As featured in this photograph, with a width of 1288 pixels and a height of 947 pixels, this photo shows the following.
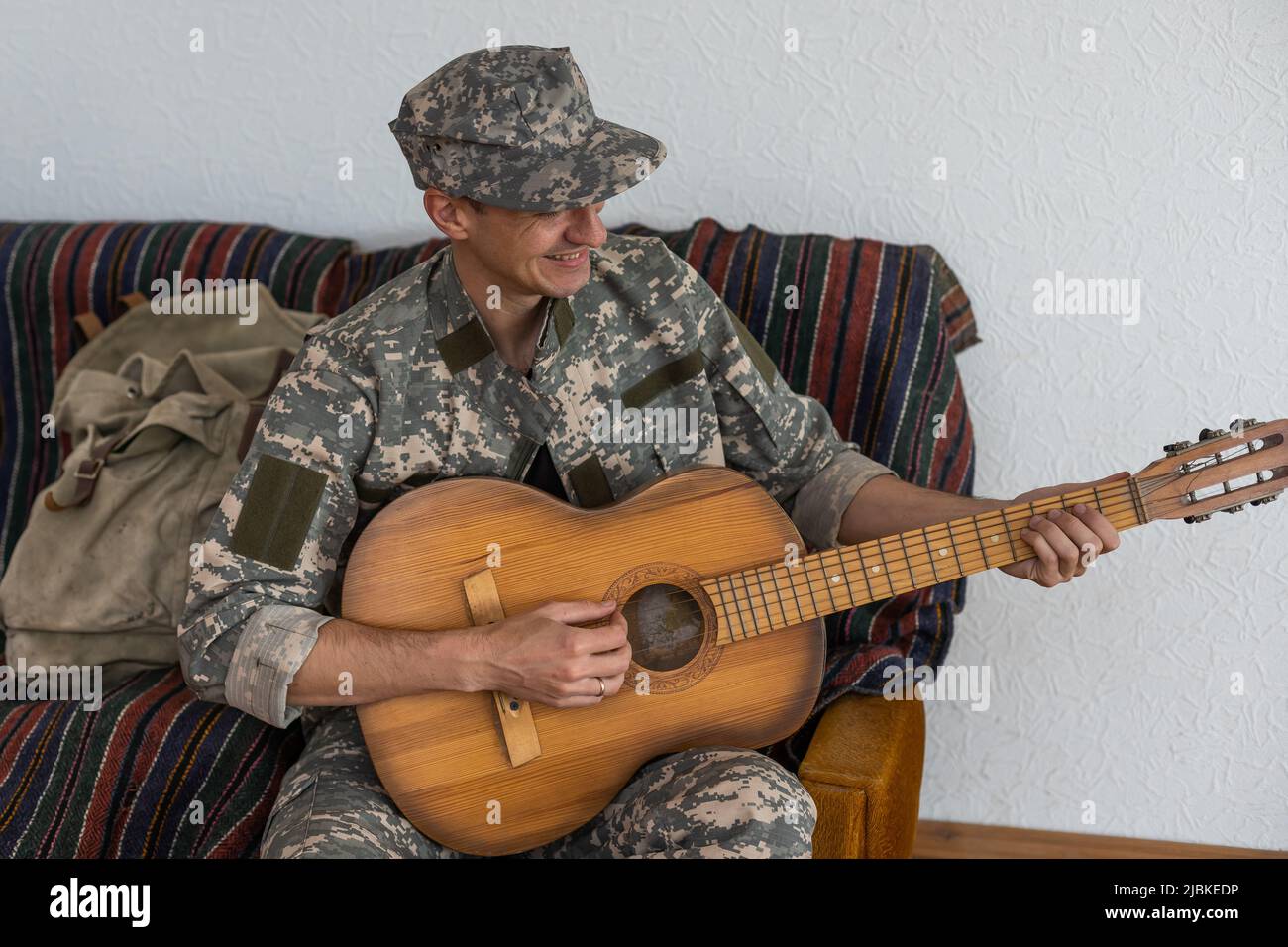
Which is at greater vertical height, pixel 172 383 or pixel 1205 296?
pixel 1205 296

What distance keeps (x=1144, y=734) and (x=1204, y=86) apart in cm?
110

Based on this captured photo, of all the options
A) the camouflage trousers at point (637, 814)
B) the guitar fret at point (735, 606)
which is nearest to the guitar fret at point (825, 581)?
the guitar fret at point (735, 606)

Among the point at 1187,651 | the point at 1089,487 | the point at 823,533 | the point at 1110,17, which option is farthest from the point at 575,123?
the point at 1187,651

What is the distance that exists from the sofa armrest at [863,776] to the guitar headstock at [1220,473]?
0.45 m

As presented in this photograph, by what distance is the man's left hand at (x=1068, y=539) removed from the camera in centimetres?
139

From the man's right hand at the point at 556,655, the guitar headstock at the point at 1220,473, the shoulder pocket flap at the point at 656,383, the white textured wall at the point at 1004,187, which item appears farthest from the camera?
the white textured wall at the point at 1004,187

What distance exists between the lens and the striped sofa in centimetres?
171

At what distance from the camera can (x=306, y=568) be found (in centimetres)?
157

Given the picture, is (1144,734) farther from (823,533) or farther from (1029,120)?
(1029,120)

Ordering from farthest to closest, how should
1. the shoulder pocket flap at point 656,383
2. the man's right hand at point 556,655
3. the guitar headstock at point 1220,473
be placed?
1. the shoulder pocket flap at point 656,383
2. the man's right hand at point 556,655
3. the guitar headstock at point 1220,473

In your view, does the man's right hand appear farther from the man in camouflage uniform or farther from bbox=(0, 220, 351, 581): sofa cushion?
bbox=(0, 220, 351, 581): sofa cushion

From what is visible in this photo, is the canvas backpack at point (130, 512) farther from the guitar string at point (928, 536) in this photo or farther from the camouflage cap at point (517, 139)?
the guitar string at point (928, 536)

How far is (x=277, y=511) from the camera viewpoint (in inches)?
60.9

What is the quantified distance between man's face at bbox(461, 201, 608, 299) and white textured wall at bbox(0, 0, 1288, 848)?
660 mm
